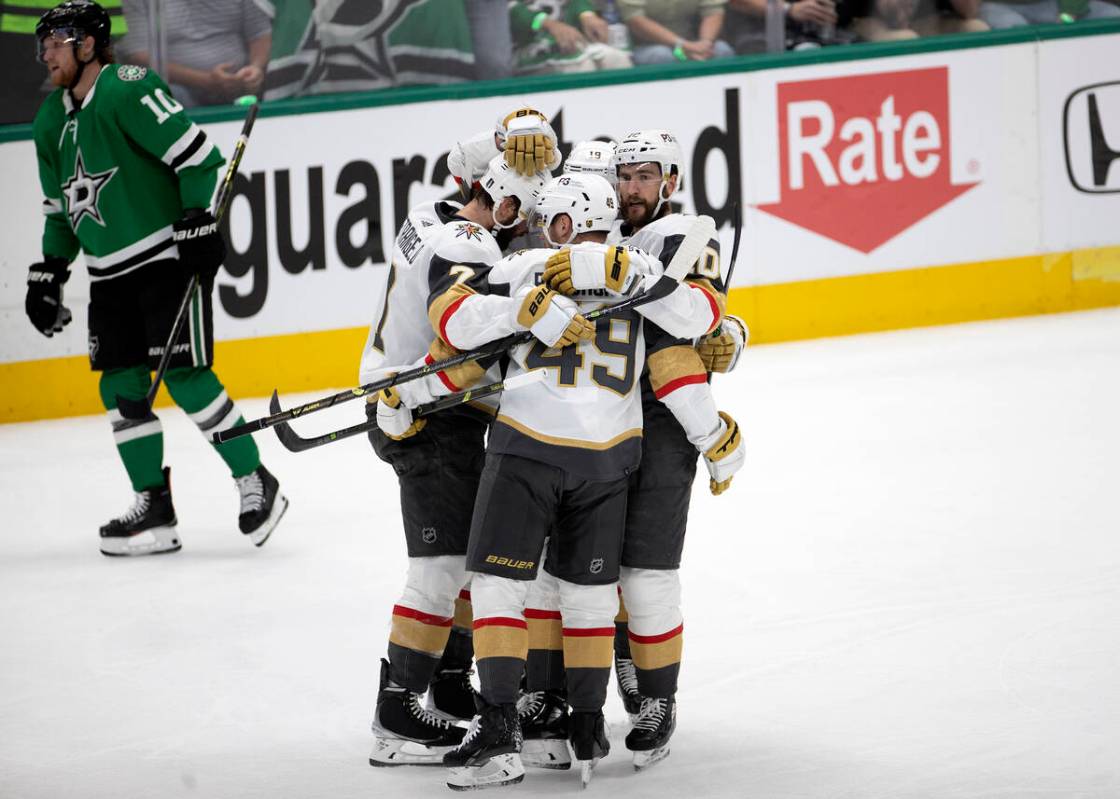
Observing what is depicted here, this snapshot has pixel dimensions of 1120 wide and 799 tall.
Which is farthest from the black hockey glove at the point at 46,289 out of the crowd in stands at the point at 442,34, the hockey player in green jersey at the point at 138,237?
the crowd in stands at the point at 442,34

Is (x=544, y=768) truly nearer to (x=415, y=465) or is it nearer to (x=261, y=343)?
(x=415, y=465)

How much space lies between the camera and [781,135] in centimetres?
712

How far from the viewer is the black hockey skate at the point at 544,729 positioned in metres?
2.94

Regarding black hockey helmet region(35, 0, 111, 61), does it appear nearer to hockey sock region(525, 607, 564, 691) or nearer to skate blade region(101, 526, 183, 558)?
skate blade region(101, 526, 183, 558)

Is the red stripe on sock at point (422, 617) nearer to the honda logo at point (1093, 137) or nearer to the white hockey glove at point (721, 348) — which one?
the white hockey glove at point (721, 348)

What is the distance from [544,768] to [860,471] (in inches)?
92.8

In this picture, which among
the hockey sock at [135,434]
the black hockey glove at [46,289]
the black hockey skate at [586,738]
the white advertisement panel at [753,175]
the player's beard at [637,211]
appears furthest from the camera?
the white advertisement panel at [753,175]

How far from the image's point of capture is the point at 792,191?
23.5 feet

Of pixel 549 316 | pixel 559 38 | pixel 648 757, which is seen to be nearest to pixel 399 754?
pixel 648 757

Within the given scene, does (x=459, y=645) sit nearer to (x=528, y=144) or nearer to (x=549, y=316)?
(x=549, y=316)

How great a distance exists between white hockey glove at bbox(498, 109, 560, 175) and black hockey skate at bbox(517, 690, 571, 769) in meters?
0.92

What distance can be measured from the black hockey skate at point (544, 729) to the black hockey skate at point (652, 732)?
12 centimetres

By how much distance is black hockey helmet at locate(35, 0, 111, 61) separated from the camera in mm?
4562

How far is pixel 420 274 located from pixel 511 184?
23cm
